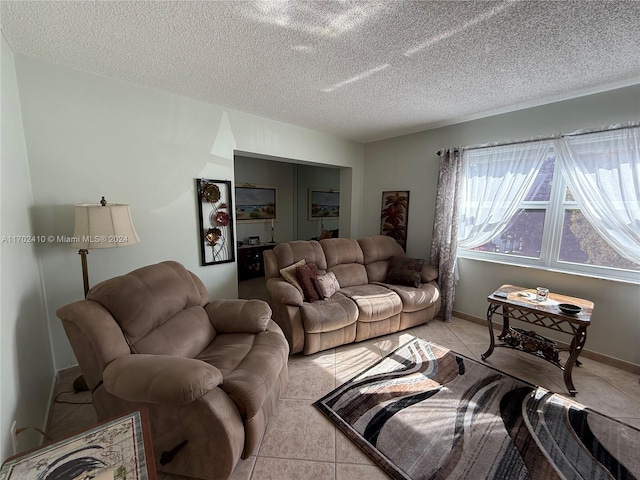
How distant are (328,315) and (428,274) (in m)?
1.54

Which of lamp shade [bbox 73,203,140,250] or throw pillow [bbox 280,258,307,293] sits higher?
lamp shade [bbox 73,203,140,250]

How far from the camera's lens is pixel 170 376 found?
1.23m

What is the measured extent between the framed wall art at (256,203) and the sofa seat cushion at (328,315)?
2952 mm

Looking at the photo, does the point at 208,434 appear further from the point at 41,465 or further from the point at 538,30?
the point at 538,30

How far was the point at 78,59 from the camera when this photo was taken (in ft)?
6.28

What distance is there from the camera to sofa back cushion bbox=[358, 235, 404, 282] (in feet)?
11.8

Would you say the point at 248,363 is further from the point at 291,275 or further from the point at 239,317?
the point at 291,275

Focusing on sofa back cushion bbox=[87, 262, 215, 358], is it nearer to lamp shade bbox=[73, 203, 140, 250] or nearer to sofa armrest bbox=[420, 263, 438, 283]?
lamp shade bbox=[73, 203, 140, 250]

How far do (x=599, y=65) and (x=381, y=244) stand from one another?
8.41ft

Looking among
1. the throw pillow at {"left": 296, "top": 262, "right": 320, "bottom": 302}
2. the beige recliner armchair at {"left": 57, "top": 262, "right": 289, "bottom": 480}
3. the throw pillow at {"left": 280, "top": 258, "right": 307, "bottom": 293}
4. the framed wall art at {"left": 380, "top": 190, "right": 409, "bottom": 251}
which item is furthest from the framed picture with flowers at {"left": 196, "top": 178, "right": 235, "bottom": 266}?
the framed wall art at {"left": 380, "top": 190, "right": 409, "bottom": 251}

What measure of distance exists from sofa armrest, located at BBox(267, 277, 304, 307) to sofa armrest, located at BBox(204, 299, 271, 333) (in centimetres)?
41

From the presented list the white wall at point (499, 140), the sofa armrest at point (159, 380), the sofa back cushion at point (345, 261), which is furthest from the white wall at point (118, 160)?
the white wall at point (499, 140)

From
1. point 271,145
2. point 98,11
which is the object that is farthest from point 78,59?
point 271,145

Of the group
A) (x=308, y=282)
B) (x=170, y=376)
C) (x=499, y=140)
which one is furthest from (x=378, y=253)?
(x=170, y=376)
